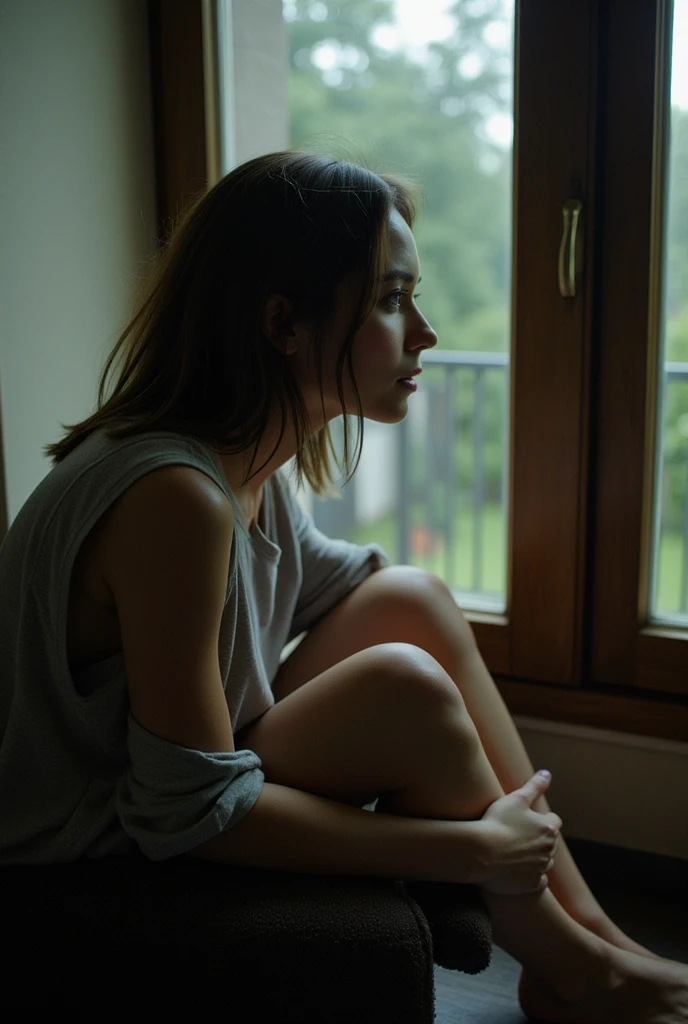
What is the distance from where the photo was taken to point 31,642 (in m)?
1.07

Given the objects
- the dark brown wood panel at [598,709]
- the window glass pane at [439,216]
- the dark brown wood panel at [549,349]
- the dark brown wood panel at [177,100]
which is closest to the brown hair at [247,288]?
the window glass pane at [439,216]

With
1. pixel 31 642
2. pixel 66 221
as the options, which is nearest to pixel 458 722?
pixel 31 642

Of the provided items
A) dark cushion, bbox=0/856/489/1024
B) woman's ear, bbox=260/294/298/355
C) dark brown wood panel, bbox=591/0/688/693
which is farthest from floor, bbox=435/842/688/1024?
woman's ear, bbox=260/294/298/355

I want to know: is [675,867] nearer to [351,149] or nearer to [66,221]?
[351,149]

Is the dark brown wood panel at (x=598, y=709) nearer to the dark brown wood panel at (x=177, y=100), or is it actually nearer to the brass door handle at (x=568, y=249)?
the brass door handle at (x=568, y=249)

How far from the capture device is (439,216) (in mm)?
5027

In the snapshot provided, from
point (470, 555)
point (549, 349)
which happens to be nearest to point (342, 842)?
point (549, 349)

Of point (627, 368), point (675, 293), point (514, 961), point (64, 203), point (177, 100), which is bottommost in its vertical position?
point (514, 961)

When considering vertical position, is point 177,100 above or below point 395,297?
above

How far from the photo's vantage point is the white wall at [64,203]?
149cm

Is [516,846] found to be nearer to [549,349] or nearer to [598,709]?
[598,709]

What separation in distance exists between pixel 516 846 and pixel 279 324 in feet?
2.11

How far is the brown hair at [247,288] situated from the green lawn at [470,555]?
46.9 inches

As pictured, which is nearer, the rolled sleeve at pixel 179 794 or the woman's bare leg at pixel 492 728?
the rolled sleeve at pixel 179 794
